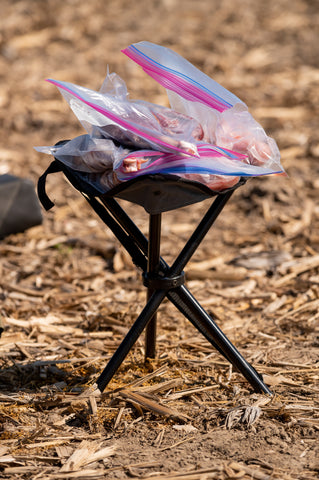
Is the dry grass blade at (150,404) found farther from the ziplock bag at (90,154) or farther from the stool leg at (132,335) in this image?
the ziplock bag at (90,154)

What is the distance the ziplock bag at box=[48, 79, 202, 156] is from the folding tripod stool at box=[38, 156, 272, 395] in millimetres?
193

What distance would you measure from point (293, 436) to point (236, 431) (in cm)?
25

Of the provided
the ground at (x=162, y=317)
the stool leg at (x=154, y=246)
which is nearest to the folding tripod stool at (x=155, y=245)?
the stool leg at (x=154, y=246)

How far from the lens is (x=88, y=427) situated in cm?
277

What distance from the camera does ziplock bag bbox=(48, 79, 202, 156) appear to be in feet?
7.98

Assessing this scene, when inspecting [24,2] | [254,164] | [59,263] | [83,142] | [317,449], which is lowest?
[317,449]

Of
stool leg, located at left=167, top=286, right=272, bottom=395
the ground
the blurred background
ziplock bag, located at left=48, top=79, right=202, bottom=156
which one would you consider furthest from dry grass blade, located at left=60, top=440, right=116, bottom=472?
the blurred background

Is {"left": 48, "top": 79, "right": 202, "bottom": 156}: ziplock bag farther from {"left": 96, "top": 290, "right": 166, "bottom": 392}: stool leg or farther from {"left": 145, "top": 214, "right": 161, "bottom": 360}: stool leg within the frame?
{"left": 96, "top": 290, "right": 166, "bottom": 392}: stool leg

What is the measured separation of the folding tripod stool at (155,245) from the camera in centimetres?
240

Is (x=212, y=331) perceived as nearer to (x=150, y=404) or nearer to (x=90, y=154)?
(x=150, y=404)

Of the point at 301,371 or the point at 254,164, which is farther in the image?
the point at 301,371

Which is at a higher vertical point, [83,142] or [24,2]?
[24,2]

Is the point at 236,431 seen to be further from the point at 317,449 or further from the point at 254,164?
the point at 254,164

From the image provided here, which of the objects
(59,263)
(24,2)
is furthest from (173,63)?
(24,2)
